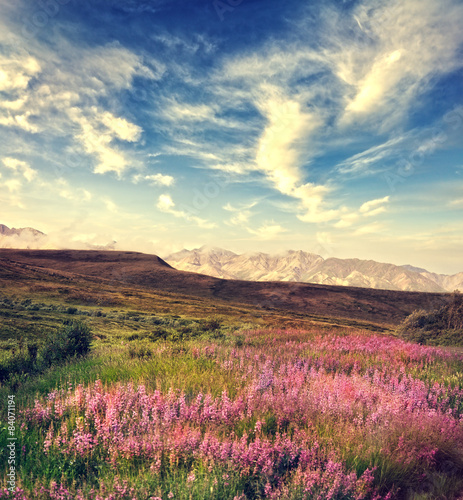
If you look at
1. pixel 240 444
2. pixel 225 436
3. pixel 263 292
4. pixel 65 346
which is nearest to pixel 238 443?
pixel 240 444

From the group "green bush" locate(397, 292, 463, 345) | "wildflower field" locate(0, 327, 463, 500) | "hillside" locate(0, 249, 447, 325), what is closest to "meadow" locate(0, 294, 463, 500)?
"wildflower field" locate(0, 327, 463, 500)

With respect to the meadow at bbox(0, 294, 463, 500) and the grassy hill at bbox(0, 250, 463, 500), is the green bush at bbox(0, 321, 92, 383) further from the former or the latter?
the meadow at bbox(0, 294, 463, 500)

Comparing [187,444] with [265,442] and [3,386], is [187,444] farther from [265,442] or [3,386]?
[3,386]

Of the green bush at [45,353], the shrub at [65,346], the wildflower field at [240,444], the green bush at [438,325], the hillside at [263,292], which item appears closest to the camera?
the wildflower field at [240,444]

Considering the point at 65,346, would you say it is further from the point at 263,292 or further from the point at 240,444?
the point at 263,292

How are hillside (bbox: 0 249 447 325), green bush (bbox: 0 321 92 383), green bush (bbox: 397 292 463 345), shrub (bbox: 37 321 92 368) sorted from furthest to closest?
1. hillside (bbox: 0 249 447 325)
2. green bush (bbox: 397 292 463 345)
3. shrub (bbox: 37 321 92 368)
4. green bush (bbox: 0 321 92 383)

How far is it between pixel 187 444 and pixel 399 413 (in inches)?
136

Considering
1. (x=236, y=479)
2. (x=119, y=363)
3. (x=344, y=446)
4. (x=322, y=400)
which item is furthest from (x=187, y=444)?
(x=119, y=363)

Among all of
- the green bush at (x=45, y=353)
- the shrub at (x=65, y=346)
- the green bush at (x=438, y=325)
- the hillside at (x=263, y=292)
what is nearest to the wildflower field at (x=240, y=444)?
the green bush at (x=45, y=353)

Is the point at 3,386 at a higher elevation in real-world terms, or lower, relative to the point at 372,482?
lower

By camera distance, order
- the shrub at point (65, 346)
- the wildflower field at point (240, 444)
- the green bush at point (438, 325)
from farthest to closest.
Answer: the green bush at point (438, 325), the shrub at point (65, 346), the wildflower field at point (240, 444)

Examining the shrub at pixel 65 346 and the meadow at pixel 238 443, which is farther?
the shrub at pixel 65 346

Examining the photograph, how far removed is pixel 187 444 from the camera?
149 inches

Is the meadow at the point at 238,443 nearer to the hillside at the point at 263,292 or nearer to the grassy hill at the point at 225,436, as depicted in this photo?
the grassy hill at the point at 225,436
